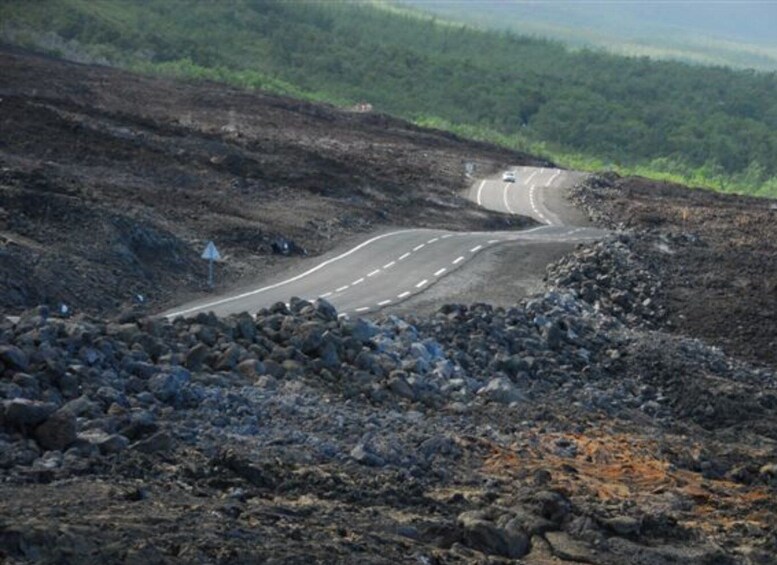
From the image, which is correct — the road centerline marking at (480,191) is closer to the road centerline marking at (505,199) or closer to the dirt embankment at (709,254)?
the road centerline marking at (505,199)

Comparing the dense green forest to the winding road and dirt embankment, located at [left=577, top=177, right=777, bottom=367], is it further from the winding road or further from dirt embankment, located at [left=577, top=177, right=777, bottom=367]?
the winding road

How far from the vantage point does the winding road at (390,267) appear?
29594mm

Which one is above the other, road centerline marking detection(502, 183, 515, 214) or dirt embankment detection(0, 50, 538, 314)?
dirt embankment detection(0, 50, 538, 314)

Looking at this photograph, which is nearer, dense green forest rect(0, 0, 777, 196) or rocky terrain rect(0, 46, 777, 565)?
rocky terrain rect(0, 46, 777, 565)

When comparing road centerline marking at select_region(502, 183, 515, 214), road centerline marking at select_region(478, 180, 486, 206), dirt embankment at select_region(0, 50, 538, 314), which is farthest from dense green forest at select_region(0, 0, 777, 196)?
road centerline marking at select_region(478, 180, 486, 206)

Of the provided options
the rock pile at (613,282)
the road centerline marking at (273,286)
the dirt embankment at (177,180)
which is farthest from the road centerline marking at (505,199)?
the rock pile at (613,282)

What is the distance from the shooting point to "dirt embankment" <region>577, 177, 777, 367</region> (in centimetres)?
3353

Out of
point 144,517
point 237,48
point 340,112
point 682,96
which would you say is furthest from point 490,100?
point 144,517

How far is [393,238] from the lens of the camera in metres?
39.0

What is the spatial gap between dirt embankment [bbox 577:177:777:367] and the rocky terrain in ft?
0.37

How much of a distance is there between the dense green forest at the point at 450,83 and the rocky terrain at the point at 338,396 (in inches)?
1347

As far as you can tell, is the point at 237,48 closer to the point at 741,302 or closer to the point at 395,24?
the point at 395,24

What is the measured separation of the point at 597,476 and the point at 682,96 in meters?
92.6

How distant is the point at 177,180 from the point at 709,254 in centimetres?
1196
